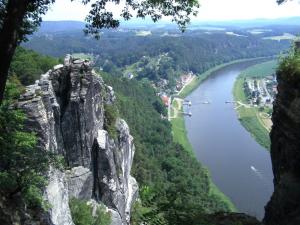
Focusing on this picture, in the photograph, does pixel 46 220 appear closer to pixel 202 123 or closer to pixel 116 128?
pixel 116 128

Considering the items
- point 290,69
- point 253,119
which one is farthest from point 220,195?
point 253,119

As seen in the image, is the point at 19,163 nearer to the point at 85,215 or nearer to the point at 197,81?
the point at 85,215

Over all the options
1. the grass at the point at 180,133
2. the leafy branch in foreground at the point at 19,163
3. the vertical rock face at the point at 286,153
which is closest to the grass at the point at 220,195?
the grass at the point at 180,133

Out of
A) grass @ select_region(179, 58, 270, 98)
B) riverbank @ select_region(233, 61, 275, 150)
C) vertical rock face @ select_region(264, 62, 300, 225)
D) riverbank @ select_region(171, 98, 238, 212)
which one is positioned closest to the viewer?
vertical rock face @ select_region(264, 62, 300, 225)

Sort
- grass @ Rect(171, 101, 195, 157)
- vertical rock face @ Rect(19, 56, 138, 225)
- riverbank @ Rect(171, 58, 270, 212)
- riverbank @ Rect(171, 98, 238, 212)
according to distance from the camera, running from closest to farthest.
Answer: vertical rock face @ Rect(19, 56, 138, 225) < riverbank @ Rect(171, 98, 238, 212) < riverbank @ Rect(171, 58, 270, 212) < grass @ Rect(171, 101, 195, 157)

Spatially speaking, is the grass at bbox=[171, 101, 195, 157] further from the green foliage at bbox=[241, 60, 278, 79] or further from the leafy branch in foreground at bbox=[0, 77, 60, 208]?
the leafy branch in foreground at bbox=[0, 77, 60, 208]

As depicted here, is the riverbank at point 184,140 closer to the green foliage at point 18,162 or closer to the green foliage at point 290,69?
the green foliage at point 18,162

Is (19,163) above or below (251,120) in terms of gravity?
above

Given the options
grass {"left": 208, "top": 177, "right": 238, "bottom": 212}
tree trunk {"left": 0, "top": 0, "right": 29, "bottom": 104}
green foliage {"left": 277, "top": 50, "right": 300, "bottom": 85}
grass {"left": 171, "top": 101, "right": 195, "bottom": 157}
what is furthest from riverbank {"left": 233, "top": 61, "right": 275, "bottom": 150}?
tree trunk {"left": 0, "top": 0, "right": 29, "bottom": 104}
